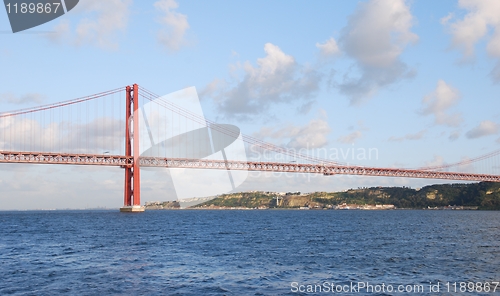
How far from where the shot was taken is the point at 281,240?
35.3 m

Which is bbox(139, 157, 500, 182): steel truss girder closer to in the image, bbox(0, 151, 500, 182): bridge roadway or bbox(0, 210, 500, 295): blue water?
bbox(0, 151, 500, 182): bridge roadway

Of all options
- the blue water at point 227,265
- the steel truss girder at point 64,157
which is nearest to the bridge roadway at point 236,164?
the steel truss girder at point 64,157

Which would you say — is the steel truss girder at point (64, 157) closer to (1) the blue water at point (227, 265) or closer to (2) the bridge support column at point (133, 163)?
(2) the bridge support column at point (133, 163)

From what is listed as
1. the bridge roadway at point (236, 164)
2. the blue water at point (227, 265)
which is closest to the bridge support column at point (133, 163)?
the bridge roadway at point (236, 164)

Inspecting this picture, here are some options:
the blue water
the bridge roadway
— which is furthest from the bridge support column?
the blue water

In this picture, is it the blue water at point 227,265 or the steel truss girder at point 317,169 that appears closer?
the blue water at point 227,265

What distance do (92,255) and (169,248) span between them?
213 inches

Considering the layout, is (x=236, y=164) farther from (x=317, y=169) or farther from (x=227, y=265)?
(x=227, y=265)

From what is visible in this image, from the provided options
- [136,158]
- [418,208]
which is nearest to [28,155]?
[136,158]

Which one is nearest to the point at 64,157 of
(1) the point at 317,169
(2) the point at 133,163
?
(2) the point at 133,163

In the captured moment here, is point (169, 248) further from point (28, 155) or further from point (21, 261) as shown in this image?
point (28, 155)

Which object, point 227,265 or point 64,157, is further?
point 64,157

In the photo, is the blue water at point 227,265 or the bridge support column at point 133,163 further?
the bridge support column at point 133,163

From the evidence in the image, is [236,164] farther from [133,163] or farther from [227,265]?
[227,265]
